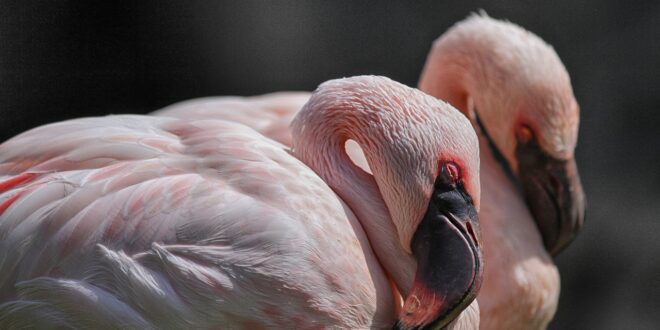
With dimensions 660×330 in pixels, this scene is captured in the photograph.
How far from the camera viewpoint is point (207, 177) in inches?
94.7

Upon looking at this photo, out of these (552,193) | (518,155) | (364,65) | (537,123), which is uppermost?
(537,123)

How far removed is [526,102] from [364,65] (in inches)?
92.7

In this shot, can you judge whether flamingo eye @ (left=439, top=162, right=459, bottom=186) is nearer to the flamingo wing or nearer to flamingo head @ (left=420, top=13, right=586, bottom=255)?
the flamingo wing

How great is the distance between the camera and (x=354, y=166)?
2602mm

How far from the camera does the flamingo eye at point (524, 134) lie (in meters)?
3.29

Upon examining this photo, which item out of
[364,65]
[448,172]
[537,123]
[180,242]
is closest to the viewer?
Answer: [180,242]

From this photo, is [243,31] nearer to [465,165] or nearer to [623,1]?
[623,1]


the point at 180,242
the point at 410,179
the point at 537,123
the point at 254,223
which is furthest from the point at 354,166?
the point at 537,123

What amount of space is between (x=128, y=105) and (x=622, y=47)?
2.83 metres

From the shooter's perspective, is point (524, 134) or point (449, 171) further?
point (524, 134)

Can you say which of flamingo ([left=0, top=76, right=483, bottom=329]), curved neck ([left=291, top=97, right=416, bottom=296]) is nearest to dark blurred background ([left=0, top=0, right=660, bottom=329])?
flamingo ([left=0, top=76, right=483, bottom=329])

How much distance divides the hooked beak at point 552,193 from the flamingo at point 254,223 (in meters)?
0.94

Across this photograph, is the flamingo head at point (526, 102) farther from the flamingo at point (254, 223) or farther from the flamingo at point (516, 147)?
the flamingo at point (254, 223)

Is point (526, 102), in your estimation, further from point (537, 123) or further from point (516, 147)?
point (516, 147)
